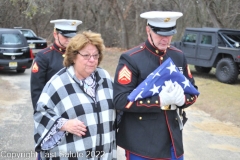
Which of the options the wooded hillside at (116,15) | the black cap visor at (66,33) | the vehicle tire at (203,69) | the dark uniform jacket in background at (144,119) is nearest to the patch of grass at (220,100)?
the vehicle tire at (203,69)

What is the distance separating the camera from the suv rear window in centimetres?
1291

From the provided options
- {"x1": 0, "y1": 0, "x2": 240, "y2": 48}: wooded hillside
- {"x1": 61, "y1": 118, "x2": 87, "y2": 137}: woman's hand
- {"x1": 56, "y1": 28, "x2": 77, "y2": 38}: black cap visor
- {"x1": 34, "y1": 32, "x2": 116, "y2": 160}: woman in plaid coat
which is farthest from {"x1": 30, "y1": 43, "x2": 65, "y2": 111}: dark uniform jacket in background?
{"x1": 0, "y1": 0, "x2": 240, "y2": 48}: wooded hillside

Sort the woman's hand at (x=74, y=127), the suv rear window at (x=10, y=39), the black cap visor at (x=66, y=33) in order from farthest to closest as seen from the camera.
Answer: the suv rear window at (x=10, y=39), the black cap visor at (x=66, y=33), the woman's hand at (x=74, y=127)

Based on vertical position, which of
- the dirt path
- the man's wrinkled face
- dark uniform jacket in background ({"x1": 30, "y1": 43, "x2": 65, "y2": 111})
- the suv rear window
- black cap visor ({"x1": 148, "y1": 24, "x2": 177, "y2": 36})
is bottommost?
the suv rear window

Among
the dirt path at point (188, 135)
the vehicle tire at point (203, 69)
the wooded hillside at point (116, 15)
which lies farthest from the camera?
the wooded hillside at point (116, 15)

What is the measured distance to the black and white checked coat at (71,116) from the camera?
240 cm

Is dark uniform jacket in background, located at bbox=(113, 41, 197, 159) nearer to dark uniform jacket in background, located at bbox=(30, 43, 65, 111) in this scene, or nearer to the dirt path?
dark uniform jacket in background, located at bbox=(30, 43, 65, 111)

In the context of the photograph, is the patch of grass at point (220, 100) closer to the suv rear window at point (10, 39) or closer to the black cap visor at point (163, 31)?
the black cap visor at point (163, 31)

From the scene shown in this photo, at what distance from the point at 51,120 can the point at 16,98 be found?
6936 millimetres

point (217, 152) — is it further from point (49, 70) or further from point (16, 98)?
point (16, 98)

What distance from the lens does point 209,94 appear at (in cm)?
973

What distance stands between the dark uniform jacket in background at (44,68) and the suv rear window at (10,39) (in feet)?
32.7

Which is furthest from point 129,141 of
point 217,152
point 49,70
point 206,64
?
point 206,64

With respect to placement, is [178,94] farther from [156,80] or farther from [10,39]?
[10,39]
